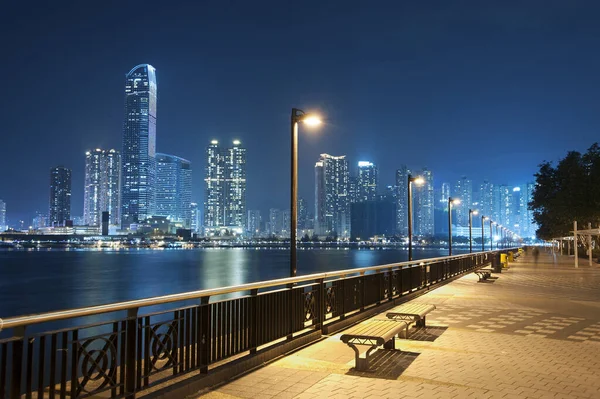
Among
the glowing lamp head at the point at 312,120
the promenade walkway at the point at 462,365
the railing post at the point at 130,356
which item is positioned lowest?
the promenade walkway at the point at 462,365

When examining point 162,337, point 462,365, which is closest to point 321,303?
point 462,365

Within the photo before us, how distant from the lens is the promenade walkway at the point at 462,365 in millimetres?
6039

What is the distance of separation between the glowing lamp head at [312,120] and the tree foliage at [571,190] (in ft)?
125

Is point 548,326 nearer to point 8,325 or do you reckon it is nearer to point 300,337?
point 300,337

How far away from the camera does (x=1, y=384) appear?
3.86 meters

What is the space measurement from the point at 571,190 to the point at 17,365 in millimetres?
50646

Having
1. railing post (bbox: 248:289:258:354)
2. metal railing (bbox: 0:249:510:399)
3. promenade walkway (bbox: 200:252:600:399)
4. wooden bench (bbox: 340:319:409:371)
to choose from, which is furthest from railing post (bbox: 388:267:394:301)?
railing post (bbox: 248:289:258:354)

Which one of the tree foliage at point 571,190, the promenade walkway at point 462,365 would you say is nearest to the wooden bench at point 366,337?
the promenade walkway at point 462,365

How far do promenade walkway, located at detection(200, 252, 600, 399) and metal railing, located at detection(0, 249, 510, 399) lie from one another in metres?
0.43

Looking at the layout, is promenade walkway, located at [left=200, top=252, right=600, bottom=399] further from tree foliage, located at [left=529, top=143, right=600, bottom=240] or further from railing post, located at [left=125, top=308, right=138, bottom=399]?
tree foliage, located at [left=529, top=143, right=600, bottom=240]

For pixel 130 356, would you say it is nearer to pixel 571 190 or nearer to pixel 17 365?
pixel 17 365

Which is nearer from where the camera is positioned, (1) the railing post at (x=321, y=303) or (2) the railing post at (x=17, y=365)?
(2) the railing post at (x=17, y=365)

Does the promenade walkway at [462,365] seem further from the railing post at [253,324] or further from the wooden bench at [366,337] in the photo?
the railing post at [253,324]

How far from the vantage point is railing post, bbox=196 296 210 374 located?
239 inches
